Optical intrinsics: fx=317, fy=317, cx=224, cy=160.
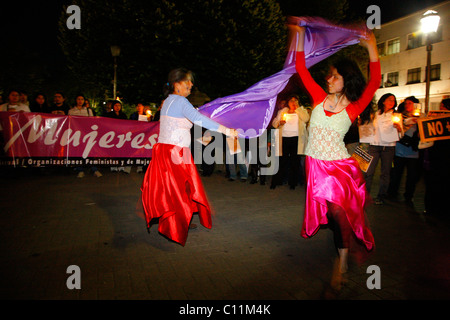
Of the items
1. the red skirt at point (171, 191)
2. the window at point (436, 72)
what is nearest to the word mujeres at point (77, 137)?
the red skirt at point (171, 191)

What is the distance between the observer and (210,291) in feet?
9.14

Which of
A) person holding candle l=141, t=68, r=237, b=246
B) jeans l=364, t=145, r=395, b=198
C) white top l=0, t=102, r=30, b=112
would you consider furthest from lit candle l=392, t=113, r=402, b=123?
white top l=0, t=102, r=30, b=112

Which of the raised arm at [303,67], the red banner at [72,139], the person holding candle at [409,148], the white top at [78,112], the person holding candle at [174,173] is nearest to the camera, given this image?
the raised arm at [303,67]

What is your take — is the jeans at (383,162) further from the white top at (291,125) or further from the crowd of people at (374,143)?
the white top at (291,125)

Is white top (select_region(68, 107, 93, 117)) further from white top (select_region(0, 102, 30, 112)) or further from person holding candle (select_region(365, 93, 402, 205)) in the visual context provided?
person holding candle (select_region(365, 93, 402, 205))

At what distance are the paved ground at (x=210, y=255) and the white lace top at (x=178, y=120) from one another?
131 centimetres

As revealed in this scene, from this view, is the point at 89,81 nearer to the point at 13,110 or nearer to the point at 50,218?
the point at 13,110

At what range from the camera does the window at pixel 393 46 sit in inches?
1350

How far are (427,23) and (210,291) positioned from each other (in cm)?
1125

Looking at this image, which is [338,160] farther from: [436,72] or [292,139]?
[436,72]

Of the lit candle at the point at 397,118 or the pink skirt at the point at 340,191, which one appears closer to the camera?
the pink skirt at the point at 340,191

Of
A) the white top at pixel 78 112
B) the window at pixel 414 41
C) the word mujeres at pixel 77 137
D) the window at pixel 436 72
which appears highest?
the window at pixel 414 41

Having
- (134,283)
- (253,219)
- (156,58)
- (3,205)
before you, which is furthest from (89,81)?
(134,283)

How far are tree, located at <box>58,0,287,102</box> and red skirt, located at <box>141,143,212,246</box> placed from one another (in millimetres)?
11841
